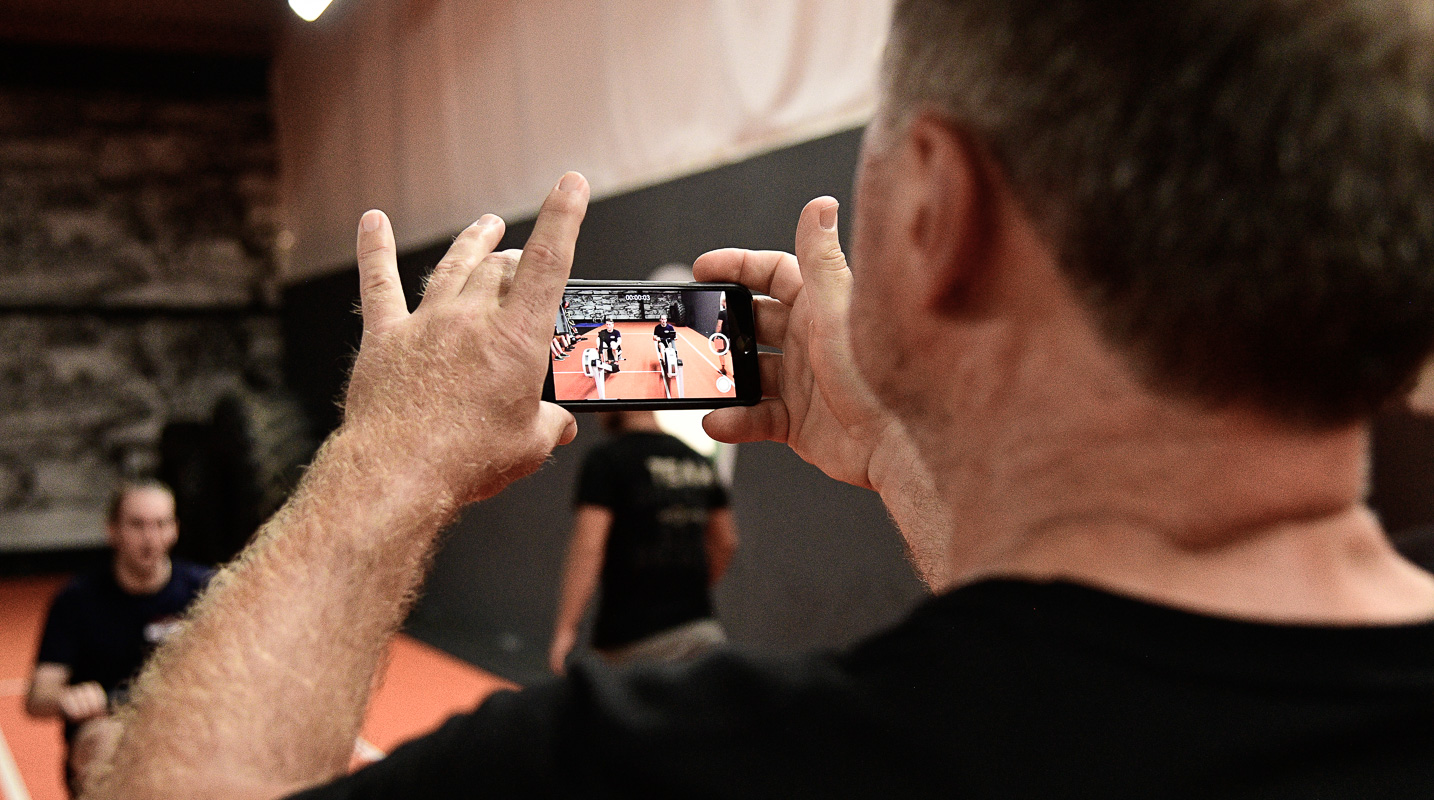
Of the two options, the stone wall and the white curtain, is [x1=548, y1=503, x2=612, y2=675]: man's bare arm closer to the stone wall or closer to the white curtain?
the white curtain

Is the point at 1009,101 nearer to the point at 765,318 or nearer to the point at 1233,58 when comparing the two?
the point at 1233,58

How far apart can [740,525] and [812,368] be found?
339cm

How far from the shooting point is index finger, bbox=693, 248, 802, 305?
1417 millimetres

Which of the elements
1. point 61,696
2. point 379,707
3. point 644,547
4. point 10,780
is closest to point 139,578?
point 61,696

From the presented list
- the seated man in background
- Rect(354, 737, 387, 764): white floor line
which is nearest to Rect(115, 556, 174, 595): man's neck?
the seated man in background

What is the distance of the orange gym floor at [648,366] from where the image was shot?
1.35 meters

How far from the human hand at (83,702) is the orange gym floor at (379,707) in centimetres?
93

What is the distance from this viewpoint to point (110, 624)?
3.34m

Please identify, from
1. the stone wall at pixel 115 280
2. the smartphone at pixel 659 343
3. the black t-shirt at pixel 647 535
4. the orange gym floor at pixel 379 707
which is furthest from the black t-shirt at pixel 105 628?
the stone wall at pixel 115 280

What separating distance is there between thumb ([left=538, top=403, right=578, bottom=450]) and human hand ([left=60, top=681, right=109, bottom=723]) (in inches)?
107

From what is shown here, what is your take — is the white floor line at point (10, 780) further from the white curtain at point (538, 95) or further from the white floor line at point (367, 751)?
the white curtain at point (538, 95)

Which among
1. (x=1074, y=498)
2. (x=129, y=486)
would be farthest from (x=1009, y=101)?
(x=129, y=486)

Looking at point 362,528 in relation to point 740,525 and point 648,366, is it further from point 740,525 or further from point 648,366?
point 740,525

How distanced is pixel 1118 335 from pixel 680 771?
1.13 feet
